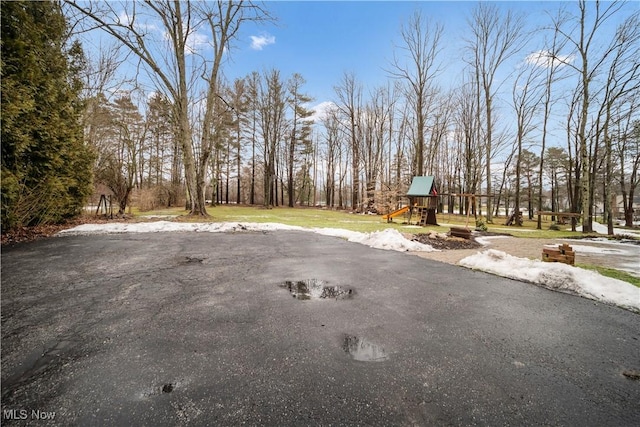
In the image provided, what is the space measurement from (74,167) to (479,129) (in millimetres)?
26724

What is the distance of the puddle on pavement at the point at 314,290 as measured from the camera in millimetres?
3395

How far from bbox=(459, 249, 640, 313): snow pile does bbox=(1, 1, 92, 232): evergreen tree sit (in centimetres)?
1139

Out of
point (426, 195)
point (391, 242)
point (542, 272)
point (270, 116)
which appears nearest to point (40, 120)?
point (391, 242)

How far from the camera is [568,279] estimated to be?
158 inches

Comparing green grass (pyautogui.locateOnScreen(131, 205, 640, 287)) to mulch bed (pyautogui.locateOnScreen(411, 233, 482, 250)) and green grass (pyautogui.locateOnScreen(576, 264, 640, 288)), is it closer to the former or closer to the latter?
green grass (pyautogui.locateOnScreen(576, 264, 640, 288))

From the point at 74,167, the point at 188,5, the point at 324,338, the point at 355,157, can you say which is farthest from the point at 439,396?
the point at 355,157

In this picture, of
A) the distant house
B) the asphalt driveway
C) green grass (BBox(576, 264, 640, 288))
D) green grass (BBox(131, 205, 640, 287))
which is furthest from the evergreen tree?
the distant house

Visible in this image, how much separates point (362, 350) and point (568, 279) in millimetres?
4195

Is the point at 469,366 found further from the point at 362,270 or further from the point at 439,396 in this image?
the point at 362,270

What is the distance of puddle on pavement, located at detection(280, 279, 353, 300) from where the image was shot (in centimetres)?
339

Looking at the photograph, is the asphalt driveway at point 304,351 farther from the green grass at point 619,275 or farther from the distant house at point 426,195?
the distant house at point 426,195

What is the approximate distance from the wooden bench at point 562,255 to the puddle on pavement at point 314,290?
194 inches

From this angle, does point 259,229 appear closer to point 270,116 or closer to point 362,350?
point 362,350

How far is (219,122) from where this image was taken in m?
24.3
